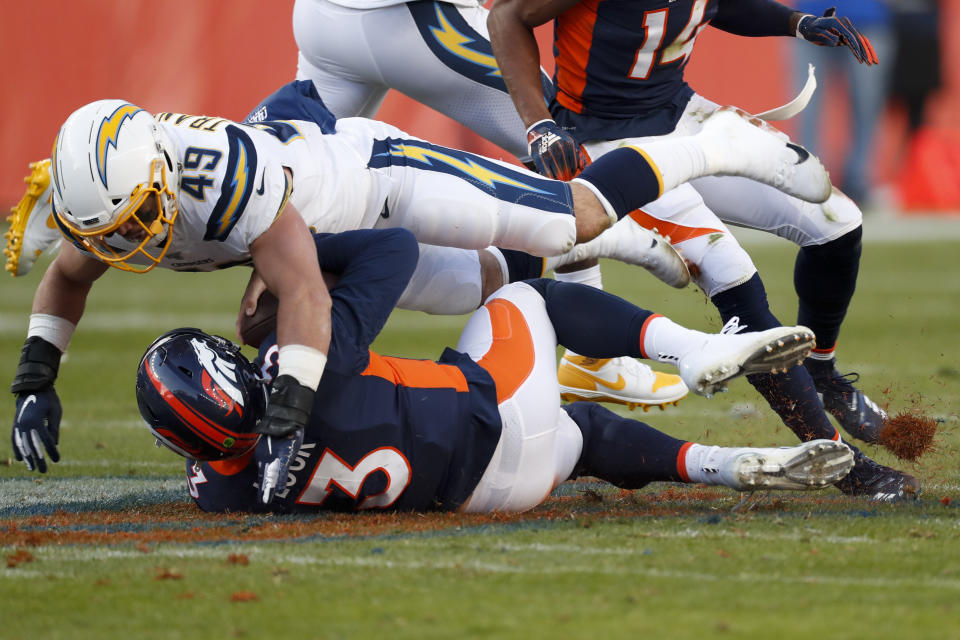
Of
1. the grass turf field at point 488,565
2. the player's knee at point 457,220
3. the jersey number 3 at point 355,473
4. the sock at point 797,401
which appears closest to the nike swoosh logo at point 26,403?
the grass turf field at point 488,565

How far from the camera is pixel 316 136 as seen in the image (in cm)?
348

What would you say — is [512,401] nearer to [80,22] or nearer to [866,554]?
[866,554]

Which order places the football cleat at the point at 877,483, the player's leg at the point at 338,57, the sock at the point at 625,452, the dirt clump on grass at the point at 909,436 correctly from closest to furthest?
the sock at the point at 625,452 < the football cleat at the point at 877,483 < the dirt clump on grass at the point at 909,436 < the player's leg at the point at 338,57

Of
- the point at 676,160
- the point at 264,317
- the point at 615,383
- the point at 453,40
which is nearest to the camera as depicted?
the point at 264,317

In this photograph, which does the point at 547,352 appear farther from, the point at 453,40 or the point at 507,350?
the point at 453,40

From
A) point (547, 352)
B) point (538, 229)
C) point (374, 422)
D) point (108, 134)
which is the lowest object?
point (374, 422)

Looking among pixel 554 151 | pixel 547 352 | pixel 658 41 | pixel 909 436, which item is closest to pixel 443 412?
pixel 547 352

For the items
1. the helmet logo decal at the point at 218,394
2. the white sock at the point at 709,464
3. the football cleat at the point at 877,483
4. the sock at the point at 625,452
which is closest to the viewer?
the helmet logo decal at the point at 218,394

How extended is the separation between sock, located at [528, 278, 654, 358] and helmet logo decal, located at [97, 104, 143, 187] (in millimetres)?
1145

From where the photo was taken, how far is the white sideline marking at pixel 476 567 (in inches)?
92.9

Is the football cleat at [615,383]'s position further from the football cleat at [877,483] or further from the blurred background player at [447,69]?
the football cleat at [877,483]

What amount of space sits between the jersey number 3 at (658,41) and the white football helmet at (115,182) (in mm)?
1567

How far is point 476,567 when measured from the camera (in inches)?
97.4

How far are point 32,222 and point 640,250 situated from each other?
179cm
